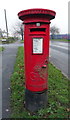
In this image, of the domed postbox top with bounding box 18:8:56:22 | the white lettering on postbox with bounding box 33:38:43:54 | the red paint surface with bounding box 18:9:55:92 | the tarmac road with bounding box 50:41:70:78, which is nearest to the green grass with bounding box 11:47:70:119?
the red paint surface with bounding box 18:9:55:92

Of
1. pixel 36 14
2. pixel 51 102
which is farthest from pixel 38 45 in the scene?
pixel 51 102

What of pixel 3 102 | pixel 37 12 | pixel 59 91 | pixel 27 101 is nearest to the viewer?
pixel 37 12

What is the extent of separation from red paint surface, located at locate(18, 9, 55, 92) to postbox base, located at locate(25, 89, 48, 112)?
0.11 m

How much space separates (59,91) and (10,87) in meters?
1.60

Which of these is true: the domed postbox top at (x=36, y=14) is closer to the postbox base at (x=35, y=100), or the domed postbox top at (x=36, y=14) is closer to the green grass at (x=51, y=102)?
the postbox base at (x=35, y=100)

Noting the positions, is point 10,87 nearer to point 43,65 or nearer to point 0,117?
point 0,117

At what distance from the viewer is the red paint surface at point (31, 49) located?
8.64ft

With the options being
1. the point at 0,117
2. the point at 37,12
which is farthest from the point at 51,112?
the point at 37,12

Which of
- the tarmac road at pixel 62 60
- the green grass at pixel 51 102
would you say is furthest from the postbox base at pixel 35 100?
the tarmac road at pixel 62 60

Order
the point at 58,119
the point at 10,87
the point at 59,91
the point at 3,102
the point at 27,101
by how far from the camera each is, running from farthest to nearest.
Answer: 1. the point at 10,87
2. the point at 59,91
3. the point at 3,102
4. the point at 27,101
5. the point at 58,119

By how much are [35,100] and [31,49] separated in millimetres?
1129

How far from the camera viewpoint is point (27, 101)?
3.08 m

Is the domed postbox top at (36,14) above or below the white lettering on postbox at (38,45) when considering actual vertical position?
above

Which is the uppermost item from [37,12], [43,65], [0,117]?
[37,12]
